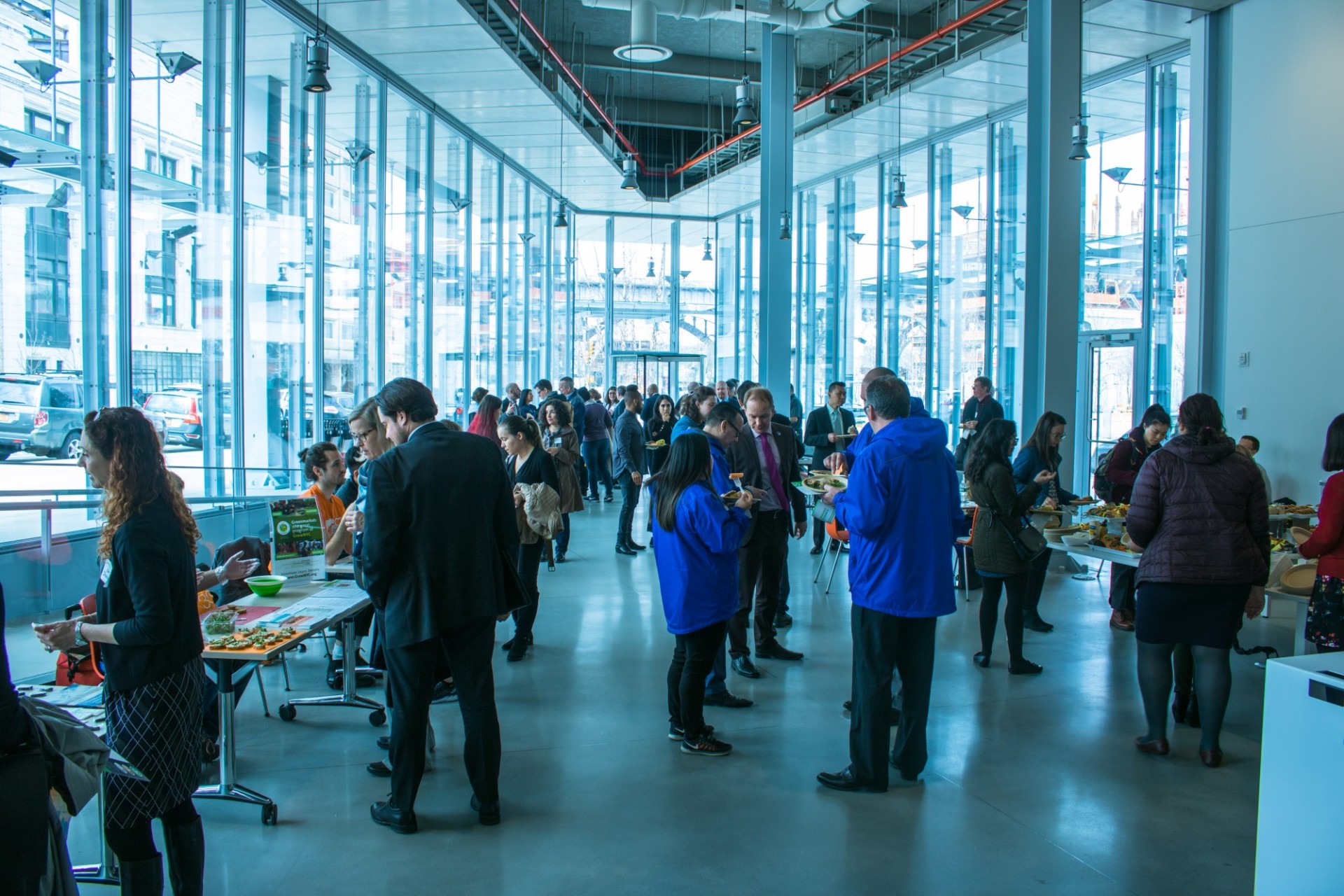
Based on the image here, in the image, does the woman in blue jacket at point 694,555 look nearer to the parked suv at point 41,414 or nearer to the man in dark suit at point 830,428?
the parked suv at point 41,414

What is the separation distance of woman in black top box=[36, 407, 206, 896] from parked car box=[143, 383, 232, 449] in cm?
498

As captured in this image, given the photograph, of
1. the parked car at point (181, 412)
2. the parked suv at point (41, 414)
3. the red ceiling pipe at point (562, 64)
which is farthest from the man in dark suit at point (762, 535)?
the red ceiling pipe at point (562, 64)

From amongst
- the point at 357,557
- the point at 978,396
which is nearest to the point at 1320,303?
the point at 978,396

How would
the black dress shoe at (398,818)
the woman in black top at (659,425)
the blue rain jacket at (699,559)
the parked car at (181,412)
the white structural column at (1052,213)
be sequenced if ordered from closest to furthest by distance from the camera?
the black dress shoe at (398,818) → the blue rain jacket at (699,559) → the parked car at (181,412) → the white structural column at (1052,213) → the woman in black top at (659,425)

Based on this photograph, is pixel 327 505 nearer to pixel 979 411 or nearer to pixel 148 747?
pixel 148 747

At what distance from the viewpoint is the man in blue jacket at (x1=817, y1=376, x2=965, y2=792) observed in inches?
144

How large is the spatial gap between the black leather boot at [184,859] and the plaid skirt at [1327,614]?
180 inches

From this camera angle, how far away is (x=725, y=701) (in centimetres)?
481

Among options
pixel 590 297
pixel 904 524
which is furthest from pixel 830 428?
pixel 590 297

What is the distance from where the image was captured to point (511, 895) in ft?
9.77

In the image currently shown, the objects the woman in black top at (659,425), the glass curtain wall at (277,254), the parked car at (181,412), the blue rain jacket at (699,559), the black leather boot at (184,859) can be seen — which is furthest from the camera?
the woman in black top at (659,425)

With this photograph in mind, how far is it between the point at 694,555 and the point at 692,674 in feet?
1.82

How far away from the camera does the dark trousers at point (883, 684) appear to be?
3.72m

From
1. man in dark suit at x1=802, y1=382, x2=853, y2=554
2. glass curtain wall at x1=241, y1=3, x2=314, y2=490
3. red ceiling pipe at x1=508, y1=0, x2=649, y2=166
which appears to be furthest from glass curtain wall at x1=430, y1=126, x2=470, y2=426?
man in dark suit at x1=802, y1=382, x2=853, y2=554
